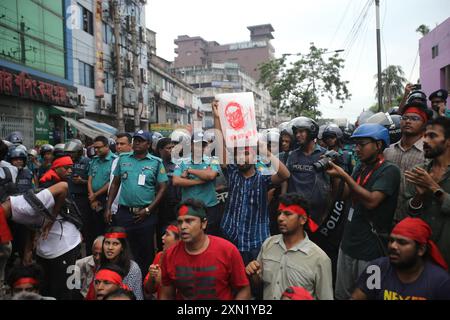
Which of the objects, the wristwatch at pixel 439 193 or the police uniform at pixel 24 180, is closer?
the wristwatch at pixel 439 193

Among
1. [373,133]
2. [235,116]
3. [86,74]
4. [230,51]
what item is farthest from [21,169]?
[230,51]

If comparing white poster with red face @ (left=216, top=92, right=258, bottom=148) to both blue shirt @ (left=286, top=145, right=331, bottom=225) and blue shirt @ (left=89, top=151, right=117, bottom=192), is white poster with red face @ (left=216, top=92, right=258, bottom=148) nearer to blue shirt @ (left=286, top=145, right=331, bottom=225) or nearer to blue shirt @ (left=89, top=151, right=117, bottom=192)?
blue shirt @ (left=286, top=145, right=331, bottom=225)

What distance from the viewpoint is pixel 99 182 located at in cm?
565

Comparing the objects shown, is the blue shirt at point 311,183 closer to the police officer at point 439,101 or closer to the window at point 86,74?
the police officer at point 439,101

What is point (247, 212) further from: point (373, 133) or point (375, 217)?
point (373, 133)

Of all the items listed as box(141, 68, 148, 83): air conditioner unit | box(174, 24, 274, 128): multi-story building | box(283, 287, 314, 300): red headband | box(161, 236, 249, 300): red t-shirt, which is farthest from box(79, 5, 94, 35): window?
box(174, 24, 274, 128): multi-story building

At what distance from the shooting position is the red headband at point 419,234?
254cm

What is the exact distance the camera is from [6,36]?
560 inches

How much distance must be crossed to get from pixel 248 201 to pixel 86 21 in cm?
2169

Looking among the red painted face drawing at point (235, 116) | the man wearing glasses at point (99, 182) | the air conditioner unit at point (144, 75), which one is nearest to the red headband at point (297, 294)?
the red painted face drawing at point (235, 116)

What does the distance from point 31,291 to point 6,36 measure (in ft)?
45.5

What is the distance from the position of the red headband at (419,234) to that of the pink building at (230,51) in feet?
248

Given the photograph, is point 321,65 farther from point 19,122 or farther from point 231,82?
point 231,82
